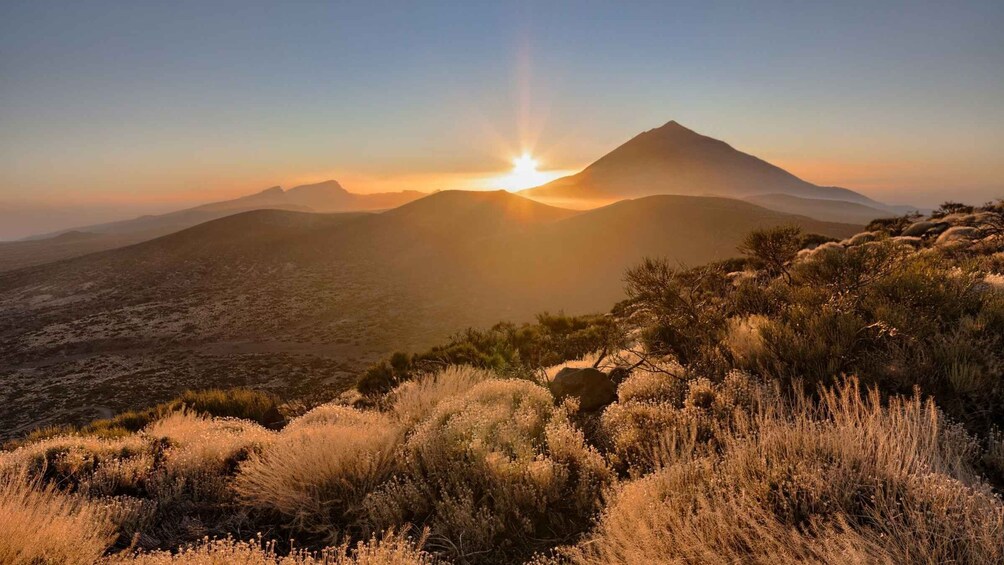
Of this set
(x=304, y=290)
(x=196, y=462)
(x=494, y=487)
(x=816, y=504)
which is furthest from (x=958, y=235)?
(x=304, y=290)

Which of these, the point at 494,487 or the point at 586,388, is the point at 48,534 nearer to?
the point at 494,487

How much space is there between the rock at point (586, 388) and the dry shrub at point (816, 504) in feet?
8.70

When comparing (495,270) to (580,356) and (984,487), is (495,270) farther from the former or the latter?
(984,487)

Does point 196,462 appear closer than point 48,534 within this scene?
No

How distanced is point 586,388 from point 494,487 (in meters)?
2.71

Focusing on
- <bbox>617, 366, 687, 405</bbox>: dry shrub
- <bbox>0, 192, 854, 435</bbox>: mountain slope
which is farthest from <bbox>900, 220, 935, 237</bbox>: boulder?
<bbox>617, 366, 687, 405</bbox>: dry shrub

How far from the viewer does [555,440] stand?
4.54 m

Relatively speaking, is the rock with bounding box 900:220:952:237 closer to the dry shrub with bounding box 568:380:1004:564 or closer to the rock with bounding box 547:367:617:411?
the rock with bounding box 547:367:617:411

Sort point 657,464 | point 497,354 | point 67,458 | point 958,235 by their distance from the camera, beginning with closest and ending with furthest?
point 657,464 → point 67,458 → point 497,354 → point 958,235

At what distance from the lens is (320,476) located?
4.61 m

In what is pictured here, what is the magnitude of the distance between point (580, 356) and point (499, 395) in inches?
247

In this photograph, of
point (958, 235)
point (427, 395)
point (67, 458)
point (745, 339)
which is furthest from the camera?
point (958, 235)

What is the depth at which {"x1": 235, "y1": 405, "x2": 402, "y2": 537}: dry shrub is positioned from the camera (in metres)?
4.34

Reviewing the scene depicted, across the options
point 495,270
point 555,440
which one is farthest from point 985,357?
point 495,270
